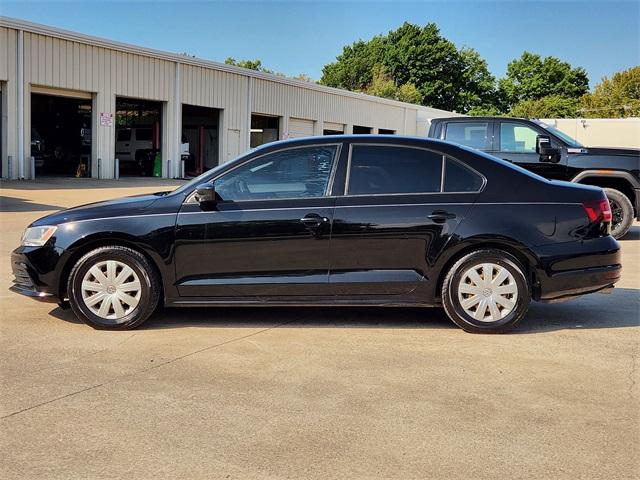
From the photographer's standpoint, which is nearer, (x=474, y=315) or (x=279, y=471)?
(x=279, y=471)

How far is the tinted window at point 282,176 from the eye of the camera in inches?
215

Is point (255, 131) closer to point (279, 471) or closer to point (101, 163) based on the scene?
point (101, 163)

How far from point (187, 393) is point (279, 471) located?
1149 mm

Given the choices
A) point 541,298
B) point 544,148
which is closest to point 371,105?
point 544,148

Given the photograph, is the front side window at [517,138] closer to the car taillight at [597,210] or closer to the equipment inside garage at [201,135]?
the car taillight at [597,210]

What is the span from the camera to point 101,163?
80.7 feet

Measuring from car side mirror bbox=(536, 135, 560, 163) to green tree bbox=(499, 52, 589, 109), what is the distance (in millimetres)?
75237

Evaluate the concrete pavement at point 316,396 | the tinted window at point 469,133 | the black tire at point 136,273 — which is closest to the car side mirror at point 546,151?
the tinted window at point 469,133

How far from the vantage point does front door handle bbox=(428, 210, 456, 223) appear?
5348 mm

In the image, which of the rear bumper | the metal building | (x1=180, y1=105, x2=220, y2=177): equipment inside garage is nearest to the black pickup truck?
the rear bumper

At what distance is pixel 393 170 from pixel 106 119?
2134 cm

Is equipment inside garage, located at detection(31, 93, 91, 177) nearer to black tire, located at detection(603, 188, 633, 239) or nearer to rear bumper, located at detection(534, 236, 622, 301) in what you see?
black tire, located at detection(603, 188, 633, 239)

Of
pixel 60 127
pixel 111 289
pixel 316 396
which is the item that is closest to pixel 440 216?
pixel 316 396

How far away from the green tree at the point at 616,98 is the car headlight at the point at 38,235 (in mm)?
67412
